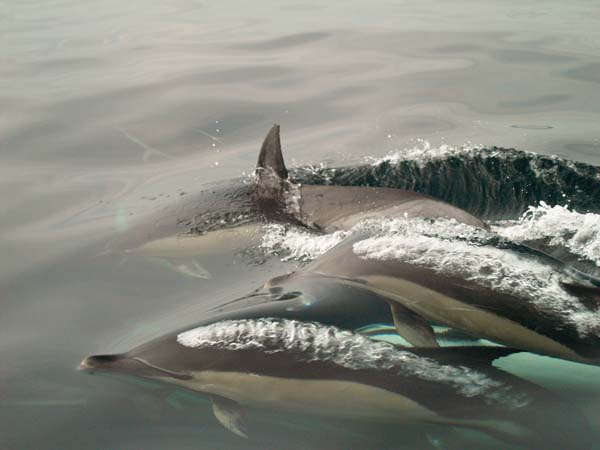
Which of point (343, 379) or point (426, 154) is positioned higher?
point (426, 154)

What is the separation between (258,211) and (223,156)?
2113 millimetres

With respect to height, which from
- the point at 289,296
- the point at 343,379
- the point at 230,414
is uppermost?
the point at 289,296

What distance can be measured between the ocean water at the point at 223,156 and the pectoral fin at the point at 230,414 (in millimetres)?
46

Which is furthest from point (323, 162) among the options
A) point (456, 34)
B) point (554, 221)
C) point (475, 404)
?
point (456, 34)

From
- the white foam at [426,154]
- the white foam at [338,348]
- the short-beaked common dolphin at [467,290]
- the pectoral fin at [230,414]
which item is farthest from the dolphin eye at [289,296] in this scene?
the white foam at [426,154]

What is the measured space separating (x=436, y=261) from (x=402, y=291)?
0.95ft

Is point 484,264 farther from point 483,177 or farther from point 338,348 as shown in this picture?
point 483,177

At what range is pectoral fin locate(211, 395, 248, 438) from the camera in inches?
128

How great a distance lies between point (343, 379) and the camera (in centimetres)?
334

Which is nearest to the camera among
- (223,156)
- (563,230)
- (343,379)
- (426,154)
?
(343,379)

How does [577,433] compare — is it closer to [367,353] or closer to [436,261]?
[367,353]

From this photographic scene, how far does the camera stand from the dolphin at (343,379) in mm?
3127

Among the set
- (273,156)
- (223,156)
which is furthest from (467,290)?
(223,156)

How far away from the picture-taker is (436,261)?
14.1 feet
